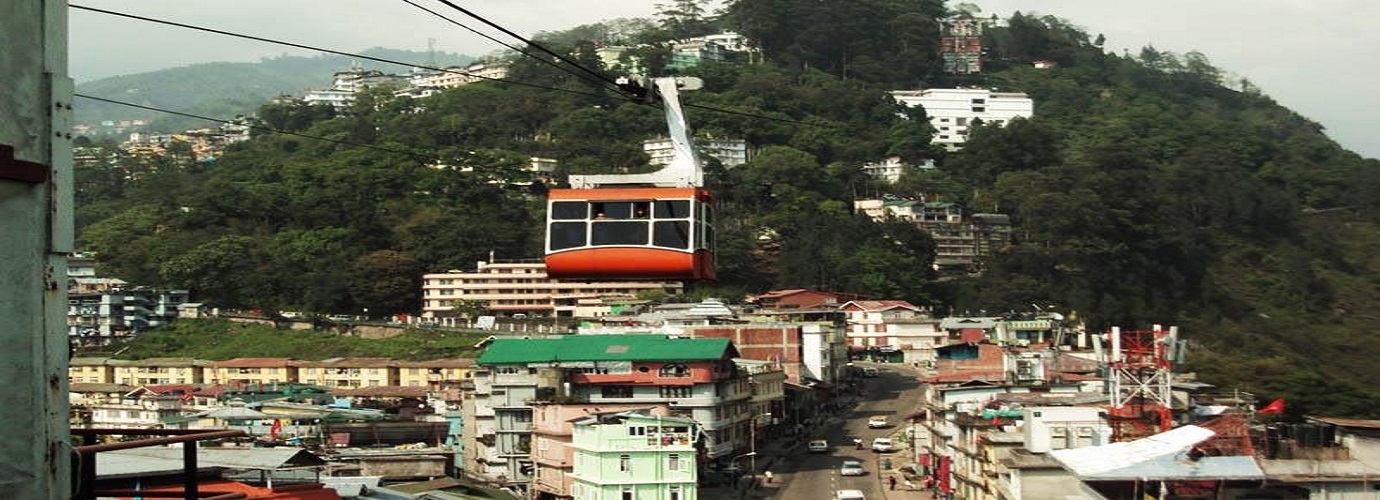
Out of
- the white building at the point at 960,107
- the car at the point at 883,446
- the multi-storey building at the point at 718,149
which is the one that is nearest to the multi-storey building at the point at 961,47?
the white building at the point at 960,107

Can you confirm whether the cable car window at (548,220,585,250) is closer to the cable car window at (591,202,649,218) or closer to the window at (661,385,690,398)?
the cable car window at (591,202,649,218)

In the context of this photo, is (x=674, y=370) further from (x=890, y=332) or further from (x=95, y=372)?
(x=890, y=332)

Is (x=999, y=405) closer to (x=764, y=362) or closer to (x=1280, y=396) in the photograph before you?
(x=1280, y=396)

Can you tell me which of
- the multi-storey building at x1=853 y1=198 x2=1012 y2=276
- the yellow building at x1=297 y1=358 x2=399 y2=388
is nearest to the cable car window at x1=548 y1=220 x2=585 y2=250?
the yellow building at x1=297 y1=358 x2=399 y2=388

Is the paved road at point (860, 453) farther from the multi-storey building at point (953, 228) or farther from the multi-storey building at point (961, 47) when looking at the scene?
the multi-storey building at point (961, 47)

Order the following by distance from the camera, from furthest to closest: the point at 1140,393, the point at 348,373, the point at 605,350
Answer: the point at 348,373 → the point at 605,350 → the point at 1140,393

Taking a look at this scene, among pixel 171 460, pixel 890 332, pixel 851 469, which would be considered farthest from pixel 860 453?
pixel 171 460
